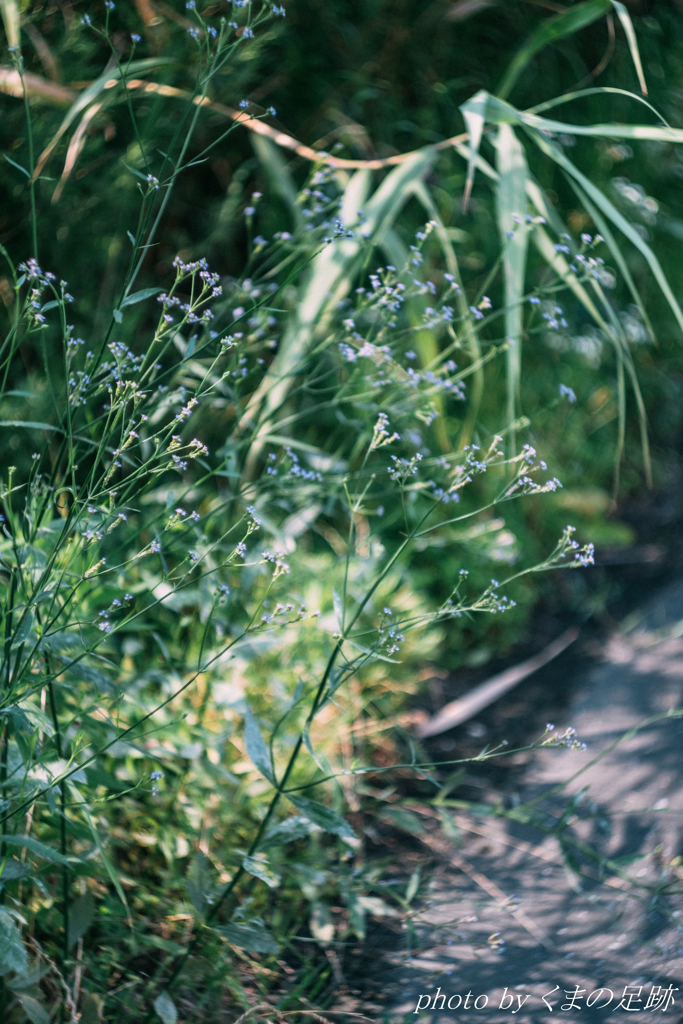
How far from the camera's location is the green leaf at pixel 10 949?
0.78 metres

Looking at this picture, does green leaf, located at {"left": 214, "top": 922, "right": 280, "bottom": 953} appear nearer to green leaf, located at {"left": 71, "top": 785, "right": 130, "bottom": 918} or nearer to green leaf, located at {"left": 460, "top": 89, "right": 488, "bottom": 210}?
green leaf, located at {"left": 71, "top": 785, "right": 130, "bottom": 918}

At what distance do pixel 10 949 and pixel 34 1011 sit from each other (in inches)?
6.5

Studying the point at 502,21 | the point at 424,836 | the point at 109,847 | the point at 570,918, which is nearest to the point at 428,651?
the point at 424,836

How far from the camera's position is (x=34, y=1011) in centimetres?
89

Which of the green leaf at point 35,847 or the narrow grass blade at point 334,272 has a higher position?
the narrow grass blade at point 334,272

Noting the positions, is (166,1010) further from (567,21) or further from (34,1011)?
(567,21)

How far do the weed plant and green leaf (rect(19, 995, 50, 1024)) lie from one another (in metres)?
0.02

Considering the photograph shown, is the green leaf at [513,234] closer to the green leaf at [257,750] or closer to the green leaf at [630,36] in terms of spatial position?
the green leaf at [630,36]

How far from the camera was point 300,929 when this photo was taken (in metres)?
1.26

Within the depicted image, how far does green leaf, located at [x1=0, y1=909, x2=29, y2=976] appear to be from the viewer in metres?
0.78

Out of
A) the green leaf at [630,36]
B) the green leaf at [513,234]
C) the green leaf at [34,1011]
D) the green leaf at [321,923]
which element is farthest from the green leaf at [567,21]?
the green leaf at [34,1011]

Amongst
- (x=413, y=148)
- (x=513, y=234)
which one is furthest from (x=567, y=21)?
(x=413, y=148)

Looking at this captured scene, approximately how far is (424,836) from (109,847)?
60 centimetres

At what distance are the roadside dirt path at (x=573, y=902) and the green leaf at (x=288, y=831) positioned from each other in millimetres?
218
